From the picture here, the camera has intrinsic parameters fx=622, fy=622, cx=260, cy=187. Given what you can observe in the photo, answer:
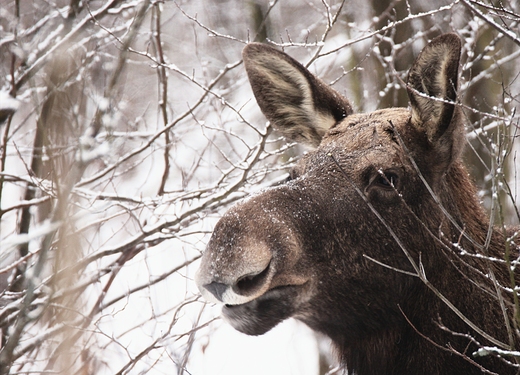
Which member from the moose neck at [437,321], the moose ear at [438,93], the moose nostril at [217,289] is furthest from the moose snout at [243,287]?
the moose ear at [438,93]

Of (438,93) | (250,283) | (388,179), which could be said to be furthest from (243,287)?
Result: (438,93)

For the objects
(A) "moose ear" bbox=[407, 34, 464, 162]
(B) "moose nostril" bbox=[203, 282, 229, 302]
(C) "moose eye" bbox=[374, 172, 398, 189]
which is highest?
(A) "moose ear" bbox=[407, 34, 464, 162]

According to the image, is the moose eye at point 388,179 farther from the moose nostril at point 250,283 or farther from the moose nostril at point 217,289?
the moose nostril at point 217,289

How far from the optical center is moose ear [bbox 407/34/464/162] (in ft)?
11.4

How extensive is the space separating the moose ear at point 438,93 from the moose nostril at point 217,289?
1558 mm

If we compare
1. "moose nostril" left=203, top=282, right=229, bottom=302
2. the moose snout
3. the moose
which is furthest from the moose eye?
"moose nostril" left=203, top=282, right=229, bottom=302

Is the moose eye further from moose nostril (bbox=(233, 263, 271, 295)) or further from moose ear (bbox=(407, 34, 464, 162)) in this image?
moose nostril (bbox=(233, 263, 271, 295))

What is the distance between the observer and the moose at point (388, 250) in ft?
11.3

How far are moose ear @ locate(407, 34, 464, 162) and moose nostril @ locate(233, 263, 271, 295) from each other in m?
1.38

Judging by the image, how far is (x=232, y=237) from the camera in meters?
3.19

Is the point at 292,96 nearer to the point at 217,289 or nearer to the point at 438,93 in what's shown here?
the point at 438,93

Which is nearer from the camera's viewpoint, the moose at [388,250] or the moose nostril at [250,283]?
the moose nostril at [250,283]

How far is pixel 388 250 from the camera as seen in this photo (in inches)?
146

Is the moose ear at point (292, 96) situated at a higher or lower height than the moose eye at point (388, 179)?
higher
